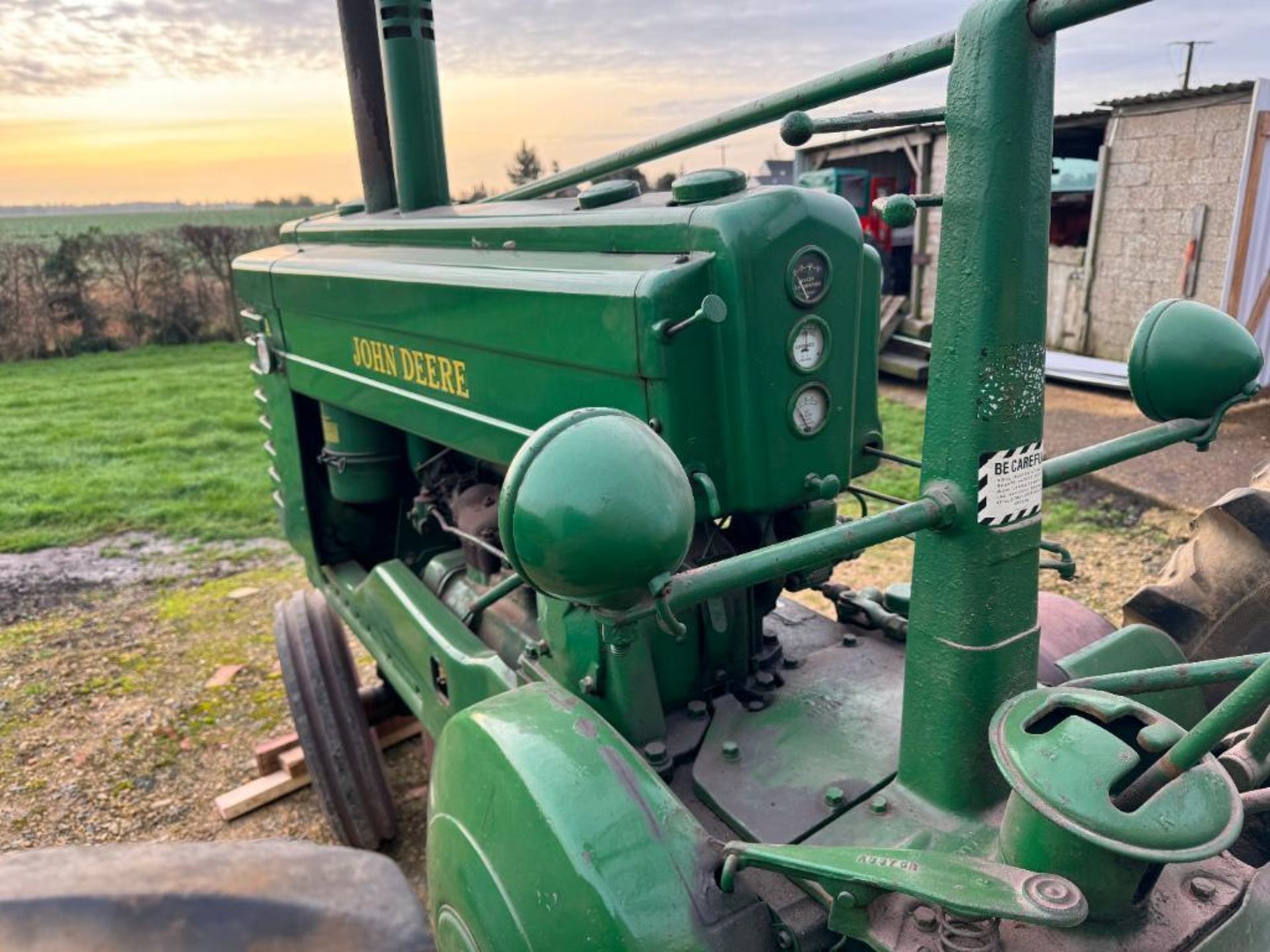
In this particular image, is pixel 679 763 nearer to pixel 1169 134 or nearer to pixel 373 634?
pixel 373 634

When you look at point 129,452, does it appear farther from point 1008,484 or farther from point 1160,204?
point 1160,204

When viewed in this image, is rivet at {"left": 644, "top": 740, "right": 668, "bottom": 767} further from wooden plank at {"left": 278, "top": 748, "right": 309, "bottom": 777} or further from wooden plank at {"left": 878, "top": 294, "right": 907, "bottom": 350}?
wooden plank at {"left": 878, "top": 294, "right": 907, "bottom": 350}

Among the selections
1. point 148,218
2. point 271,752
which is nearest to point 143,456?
point 271,752

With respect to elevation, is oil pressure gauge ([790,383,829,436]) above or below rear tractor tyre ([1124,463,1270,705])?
above

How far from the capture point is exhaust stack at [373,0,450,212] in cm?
299

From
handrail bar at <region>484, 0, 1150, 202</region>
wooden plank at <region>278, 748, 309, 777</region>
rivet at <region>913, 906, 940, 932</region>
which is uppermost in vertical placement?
handrail bar at <region>484, 0, 1150, 202</region>

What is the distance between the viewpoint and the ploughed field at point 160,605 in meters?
3.63

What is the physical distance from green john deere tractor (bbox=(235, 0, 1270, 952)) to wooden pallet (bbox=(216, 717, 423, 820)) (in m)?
1.02

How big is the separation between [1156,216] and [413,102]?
7.85 m

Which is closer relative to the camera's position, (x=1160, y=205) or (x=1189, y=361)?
(x=1189, y=361)

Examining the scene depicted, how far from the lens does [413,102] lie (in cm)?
311

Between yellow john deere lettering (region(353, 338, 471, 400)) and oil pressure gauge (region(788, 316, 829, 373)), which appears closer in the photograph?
oil pressure gauge (region(788, 316, 829, 373))

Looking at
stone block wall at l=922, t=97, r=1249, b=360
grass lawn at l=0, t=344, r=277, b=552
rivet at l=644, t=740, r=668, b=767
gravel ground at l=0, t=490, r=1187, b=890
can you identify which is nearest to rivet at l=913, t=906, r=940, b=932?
rivet at l=644, t=740, r=668, b=767

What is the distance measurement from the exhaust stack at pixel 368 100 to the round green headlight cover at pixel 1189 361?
8.34 ft
